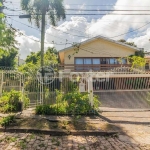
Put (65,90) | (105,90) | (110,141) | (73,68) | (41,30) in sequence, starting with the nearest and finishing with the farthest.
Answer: (110,141)
(65,90)
(41,30)
(105,90)
(73,68)

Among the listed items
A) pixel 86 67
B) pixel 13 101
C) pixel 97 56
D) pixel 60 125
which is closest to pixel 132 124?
pixel 60 125

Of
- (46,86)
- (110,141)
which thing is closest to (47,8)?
(46,86)

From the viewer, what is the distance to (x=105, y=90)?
1409 centimetres

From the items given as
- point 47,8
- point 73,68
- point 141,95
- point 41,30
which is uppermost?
point 47,8

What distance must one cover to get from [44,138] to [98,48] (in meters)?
15.9

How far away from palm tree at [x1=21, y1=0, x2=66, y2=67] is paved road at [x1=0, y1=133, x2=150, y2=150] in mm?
7729

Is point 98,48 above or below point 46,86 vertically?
above

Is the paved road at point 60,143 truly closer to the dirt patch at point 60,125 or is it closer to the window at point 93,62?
the dirt patch at point 60,125

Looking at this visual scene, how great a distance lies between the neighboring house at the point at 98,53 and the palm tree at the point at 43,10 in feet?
20.3

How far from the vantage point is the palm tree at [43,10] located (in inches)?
494

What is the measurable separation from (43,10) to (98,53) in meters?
9.19

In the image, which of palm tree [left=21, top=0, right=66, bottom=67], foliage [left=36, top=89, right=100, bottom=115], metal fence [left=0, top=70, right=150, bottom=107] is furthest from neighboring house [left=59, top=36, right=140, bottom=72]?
foliage [left=36, top=89, right=100, bottom=115]

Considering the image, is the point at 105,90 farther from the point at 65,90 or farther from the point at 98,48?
the point at 98,48

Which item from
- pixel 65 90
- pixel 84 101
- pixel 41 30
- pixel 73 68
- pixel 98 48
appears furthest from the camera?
pixel 98 48
